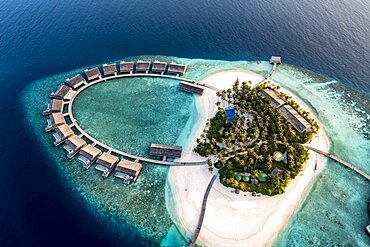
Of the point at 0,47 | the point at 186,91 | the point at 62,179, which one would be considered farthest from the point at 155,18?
the point at 62,179

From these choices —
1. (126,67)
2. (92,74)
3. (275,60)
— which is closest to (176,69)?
(126,67)

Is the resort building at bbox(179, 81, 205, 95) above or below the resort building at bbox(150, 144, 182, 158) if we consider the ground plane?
above

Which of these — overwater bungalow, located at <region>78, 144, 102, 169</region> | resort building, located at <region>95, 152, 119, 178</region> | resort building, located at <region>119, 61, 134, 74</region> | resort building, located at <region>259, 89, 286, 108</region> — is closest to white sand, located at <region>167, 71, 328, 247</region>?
resort building, located at <region>95, 152, 119, 178</region>

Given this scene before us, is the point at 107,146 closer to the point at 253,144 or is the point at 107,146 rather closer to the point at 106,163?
the point at 106,163

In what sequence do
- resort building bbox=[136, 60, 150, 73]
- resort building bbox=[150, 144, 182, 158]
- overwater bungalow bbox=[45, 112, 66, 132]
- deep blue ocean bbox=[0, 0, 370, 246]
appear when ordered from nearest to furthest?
deep blue ocean bbox=[0, 0, 370, 246] → resort building bbox=[150, 144, 182, 158] → overwater bungalow bbox=[45, 112, 66, 132] → resort building bbox=[136, 60, 150, 73]

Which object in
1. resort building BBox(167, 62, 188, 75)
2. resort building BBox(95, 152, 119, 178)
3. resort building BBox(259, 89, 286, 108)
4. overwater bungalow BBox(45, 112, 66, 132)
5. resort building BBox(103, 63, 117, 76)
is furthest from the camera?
resort building BBox(167, 62, 188, 75)

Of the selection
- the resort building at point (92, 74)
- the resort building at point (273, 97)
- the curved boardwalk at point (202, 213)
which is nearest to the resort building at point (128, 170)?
the curved boardwalk at point (202, 213)

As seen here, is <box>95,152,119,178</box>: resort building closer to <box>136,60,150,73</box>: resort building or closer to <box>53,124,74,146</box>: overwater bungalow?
<box>53,124,74,146</box>: overwater bungalow
